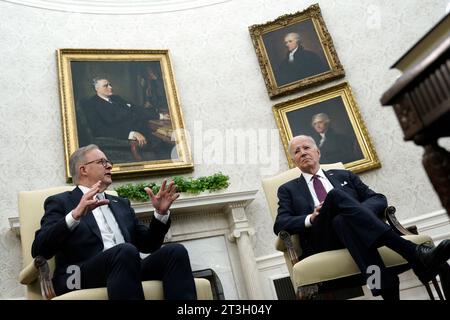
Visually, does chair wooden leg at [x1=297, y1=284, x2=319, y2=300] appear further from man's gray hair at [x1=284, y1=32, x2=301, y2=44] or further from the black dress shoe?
man's gray hair at [x1=284, y1=32, x2=301, y2=44]

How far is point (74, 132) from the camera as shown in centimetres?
465

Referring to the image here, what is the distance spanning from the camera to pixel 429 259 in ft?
6.65

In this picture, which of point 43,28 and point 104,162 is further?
point 43,28

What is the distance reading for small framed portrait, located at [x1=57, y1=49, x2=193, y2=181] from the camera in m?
4.71

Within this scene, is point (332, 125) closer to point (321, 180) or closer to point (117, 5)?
point (321, 180)

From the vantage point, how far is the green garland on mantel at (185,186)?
169 inches

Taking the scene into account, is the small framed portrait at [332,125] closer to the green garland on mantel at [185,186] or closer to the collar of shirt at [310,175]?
the green garland on mantel at [185,186]

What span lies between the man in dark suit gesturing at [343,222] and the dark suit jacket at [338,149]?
5.30 ft

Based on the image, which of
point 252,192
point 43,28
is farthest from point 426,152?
point 43,28

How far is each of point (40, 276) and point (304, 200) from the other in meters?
1.86
